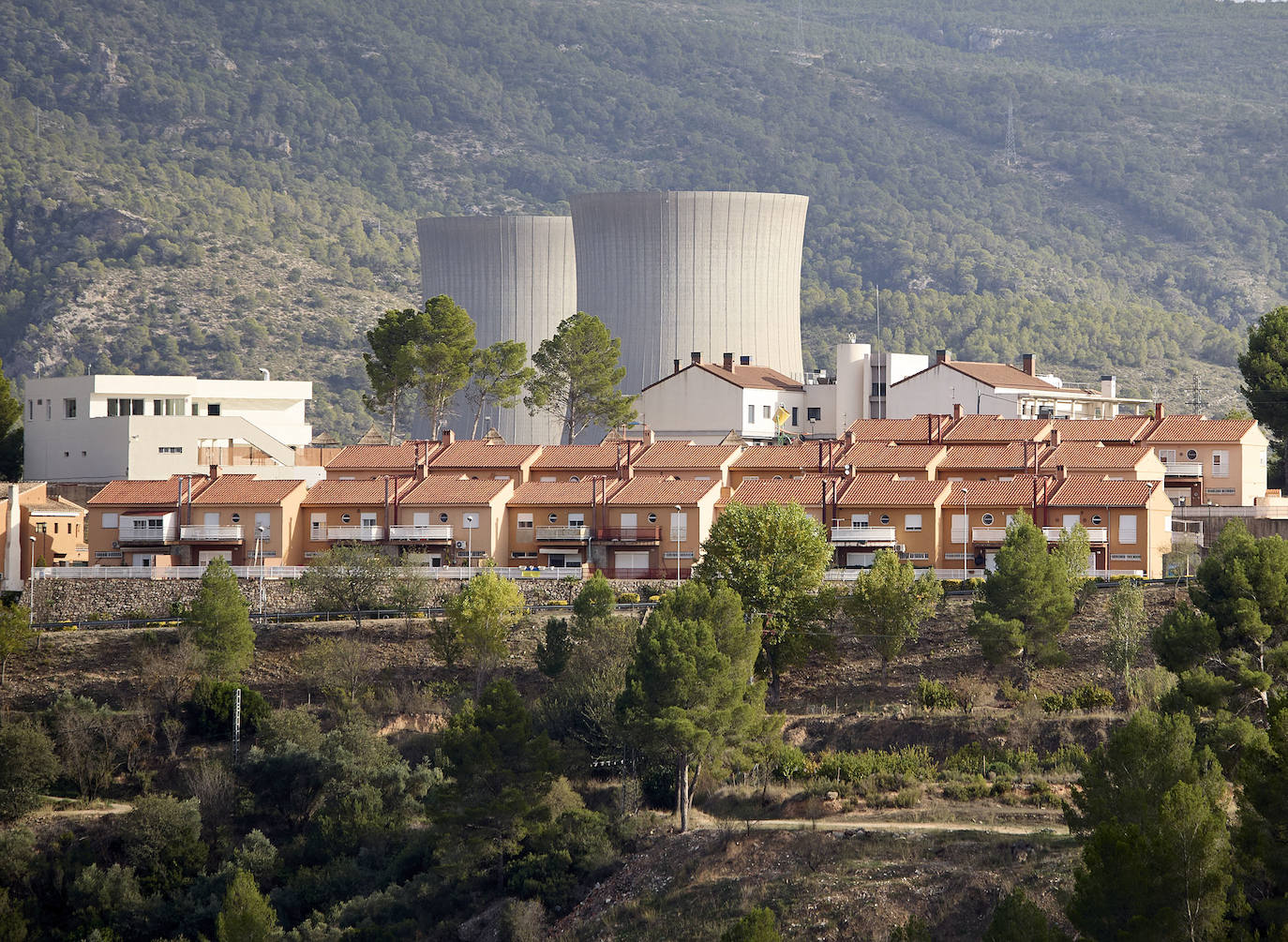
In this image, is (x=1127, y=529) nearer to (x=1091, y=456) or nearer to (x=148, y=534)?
(x=1091, y=456)

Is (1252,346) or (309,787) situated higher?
(1252,346)

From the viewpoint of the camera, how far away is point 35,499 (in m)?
70.9

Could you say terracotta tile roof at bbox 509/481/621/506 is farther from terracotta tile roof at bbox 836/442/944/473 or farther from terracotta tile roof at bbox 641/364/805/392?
terracotta tile roof at bbox 641/364/805/392

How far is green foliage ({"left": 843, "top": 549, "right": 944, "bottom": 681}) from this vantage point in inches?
2256

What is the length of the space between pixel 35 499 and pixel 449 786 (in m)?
28.6

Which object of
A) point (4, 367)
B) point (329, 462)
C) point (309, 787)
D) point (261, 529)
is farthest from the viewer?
point (4, 367)

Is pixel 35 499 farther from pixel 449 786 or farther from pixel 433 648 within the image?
pixel 449 786

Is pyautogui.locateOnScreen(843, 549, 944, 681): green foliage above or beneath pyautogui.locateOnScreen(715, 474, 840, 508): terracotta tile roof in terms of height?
beneath

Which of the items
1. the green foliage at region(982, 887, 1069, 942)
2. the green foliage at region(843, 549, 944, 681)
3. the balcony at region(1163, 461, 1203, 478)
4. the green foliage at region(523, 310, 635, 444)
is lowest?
the green foliage at region(982, 887, 1069, 942)

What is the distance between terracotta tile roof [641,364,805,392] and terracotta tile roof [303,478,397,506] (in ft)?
70.9

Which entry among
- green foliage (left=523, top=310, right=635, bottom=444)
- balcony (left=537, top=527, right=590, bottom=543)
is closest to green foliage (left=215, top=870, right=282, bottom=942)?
balcony (left=537, top=527, right=590, bottom=543)

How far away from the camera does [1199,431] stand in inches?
3031

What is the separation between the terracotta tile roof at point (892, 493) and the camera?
6669cm

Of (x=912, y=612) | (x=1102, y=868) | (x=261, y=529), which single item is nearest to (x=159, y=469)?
(x=261, y=529)
